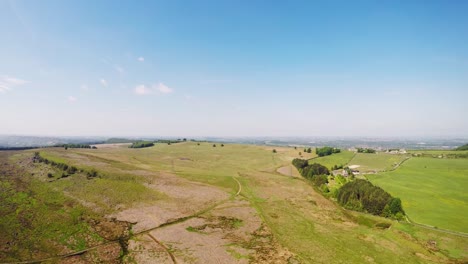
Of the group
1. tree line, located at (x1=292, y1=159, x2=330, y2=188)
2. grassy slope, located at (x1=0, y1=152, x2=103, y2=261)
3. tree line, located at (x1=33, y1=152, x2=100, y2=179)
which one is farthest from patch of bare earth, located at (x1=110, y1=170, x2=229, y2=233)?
tree line, located at (x1=292, y1=159, x2=330, y2=188)

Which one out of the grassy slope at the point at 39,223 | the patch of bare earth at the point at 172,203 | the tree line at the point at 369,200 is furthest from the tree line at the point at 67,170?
the tree line at the point at 369,200

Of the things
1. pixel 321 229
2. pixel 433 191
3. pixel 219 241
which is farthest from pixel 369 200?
pixel 219 241

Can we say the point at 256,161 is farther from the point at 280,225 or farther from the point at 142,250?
the point at 142,250

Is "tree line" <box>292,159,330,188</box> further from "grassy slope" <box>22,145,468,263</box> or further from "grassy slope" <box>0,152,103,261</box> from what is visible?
"grassy slope" <box>0,152,103,261</box>

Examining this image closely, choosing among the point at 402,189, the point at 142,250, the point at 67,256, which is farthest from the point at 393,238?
the point at 67,256

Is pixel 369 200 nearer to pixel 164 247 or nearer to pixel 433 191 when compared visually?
pixel 433 191

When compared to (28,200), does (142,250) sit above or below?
below

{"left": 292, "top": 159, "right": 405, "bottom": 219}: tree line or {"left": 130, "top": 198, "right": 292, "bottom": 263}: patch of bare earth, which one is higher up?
{"left": 292, "top": 159, "right": 405, "bottom": 219}: tree line

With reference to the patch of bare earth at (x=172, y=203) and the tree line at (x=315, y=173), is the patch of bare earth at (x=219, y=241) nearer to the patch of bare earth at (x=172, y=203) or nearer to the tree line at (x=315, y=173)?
the patch of bare earth at (x=172, y=203)
